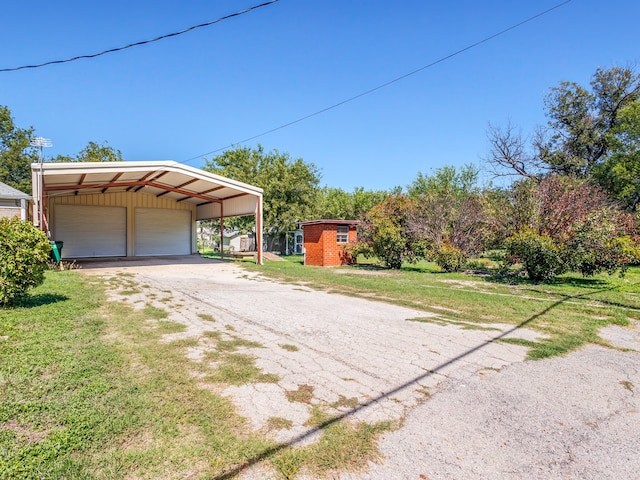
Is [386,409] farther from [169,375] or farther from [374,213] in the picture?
[374,213]

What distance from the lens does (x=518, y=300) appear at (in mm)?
7527

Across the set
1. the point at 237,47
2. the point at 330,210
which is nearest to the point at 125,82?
the point at 237,47

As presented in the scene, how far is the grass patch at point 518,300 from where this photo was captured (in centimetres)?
532

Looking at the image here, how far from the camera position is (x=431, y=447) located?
2.31 metres

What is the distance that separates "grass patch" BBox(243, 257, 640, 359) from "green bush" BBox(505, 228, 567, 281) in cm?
40

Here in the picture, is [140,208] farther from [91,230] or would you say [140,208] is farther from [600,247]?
[600,247]

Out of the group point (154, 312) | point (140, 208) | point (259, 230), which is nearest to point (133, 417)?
point (154, 312)

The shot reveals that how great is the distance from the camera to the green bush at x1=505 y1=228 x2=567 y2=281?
9.84m

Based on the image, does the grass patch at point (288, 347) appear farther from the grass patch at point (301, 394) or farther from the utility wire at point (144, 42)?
the utility wire at point (144, 42)

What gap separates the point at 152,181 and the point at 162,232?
6098 millimetres

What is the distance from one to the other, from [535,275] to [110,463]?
11.7m

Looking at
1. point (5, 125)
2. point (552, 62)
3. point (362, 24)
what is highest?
point (5, 125)

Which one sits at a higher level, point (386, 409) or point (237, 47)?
point (237, 47)

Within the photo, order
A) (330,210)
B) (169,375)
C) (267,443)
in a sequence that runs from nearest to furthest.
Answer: (267,443), (169,375), (330,210)
